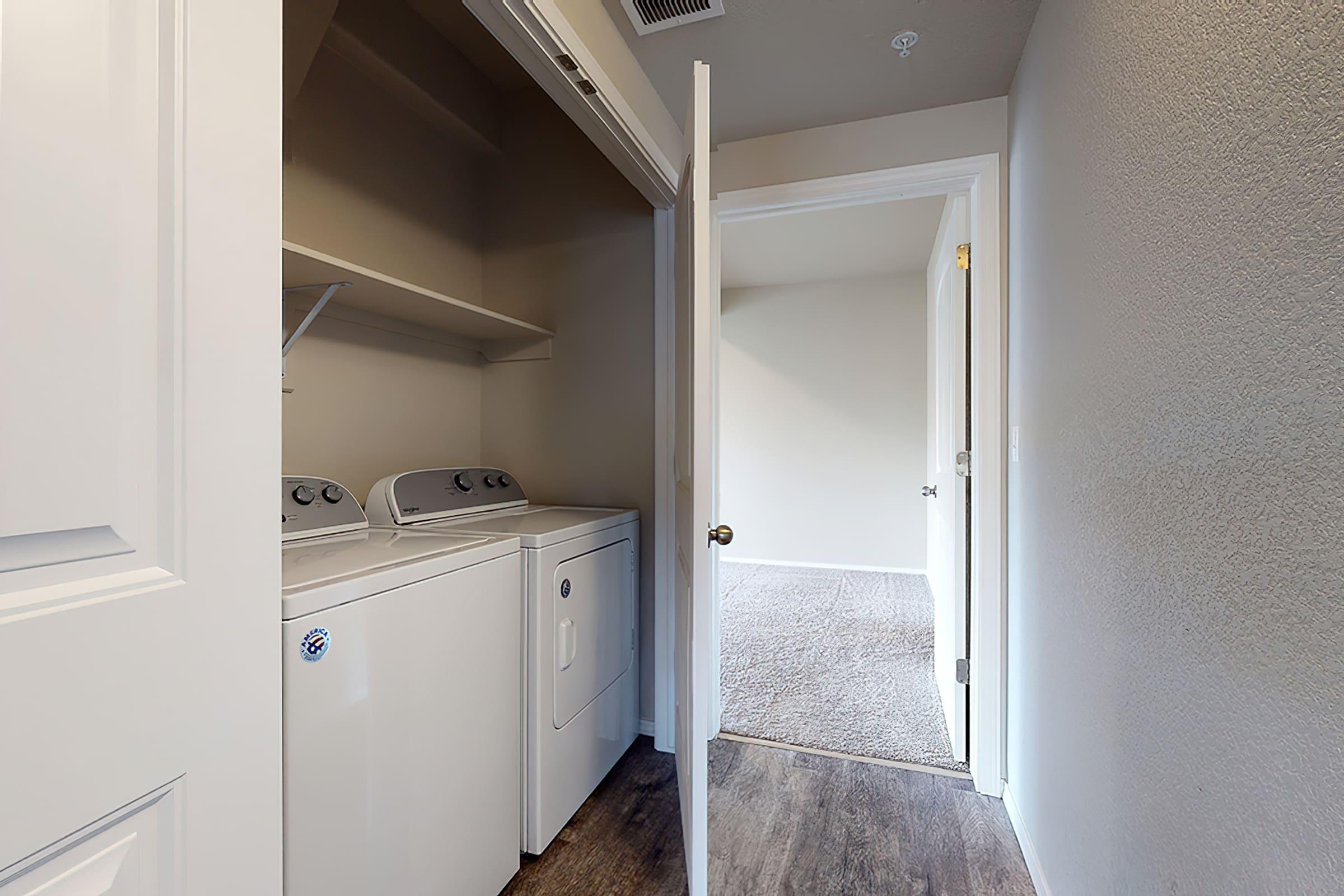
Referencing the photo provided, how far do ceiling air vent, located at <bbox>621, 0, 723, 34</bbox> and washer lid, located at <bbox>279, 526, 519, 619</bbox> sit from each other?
1.37 meters

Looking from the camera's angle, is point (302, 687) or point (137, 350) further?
point (302, 687)

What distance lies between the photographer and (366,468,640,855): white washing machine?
60.1 inches

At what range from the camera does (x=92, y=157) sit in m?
0.57

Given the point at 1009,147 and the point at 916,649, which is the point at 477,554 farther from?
the point at 916,649

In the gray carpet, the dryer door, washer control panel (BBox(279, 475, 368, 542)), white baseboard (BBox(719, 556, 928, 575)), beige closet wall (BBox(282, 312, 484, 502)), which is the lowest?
the gray carpet

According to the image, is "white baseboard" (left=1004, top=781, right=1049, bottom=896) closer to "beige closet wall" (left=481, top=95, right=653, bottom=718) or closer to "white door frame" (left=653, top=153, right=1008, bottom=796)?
"white door frame" (left=653, top=153, right=1008, bottom=796)

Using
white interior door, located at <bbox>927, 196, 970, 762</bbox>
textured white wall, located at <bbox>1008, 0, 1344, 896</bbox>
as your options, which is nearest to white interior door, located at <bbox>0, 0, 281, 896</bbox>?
textured white wall, located at <bbox>1008, 0, 1344, 896</bbox>

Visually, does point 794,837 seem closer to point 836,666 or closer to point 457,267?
point 836,666

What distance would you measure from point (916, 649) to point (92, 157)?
136 inches

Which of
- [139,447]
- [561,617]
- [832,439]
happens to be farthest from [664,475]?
[832,439]

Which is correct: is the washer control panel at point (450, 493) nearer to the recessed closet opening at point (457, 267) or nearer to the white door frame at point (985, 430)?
the recessed closet opening at point (457, 267)

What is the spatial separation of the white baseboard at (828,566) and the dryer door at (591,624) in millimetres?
2831

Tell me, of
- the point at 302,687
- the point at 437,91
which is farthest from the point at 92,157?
the point at 437,91

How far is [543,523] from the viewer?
175cm
